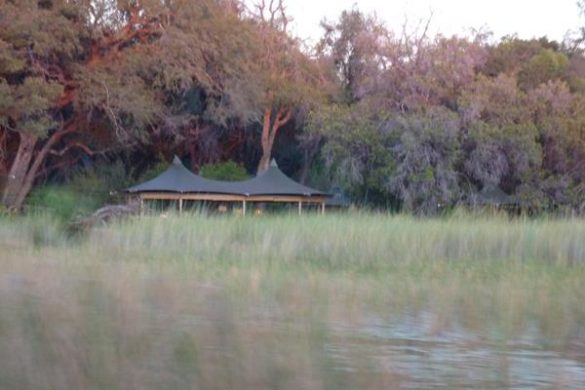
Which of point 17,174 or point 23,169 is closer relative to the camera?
point 17,174

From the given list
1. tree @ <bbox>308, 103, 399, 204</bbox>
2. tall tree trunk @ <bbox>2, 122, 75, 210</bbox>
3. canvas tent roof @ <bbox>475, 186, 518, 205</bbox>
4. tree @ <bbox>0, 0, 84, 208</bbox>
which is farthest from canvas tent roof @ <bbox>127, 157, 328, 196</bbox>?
canvas tent roof @ <bbox>475, 186, 518, 205</bbox>

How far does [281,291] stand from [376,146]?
26030mm

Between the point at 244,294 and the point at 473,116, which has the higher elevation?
the point at 473,116

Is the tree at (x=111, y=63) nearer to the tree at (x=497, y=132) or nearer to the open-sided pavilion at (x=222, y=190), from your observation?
the open-sided pavilion at (x=222, y=190)

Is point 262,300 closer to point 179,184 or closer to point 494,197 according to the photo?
point 179,184

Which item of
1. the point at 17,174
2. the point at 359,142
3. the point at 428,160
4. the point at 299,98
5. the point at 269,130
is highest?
the point at 299,98

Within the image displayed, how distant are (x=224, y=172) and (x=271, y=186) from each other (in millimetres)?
3959

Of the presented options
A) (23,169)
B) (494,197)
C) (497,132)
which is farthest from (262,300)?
(23,169)

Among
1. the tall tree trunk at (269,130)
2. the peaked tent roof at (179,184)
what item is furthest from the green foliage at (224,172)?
the peaked tent roof at (179,184)

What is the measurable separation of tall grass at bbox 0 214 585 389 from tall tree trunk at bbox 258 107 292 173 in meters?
21.7

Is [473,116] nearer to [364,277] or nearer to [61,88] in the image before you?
[61,88]

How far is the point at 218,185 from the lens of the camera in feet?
119

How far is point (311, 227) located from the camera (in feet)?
68.5

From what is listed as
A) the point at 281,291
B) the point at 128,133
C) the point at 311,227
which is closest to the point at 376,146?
the point at 128,133
